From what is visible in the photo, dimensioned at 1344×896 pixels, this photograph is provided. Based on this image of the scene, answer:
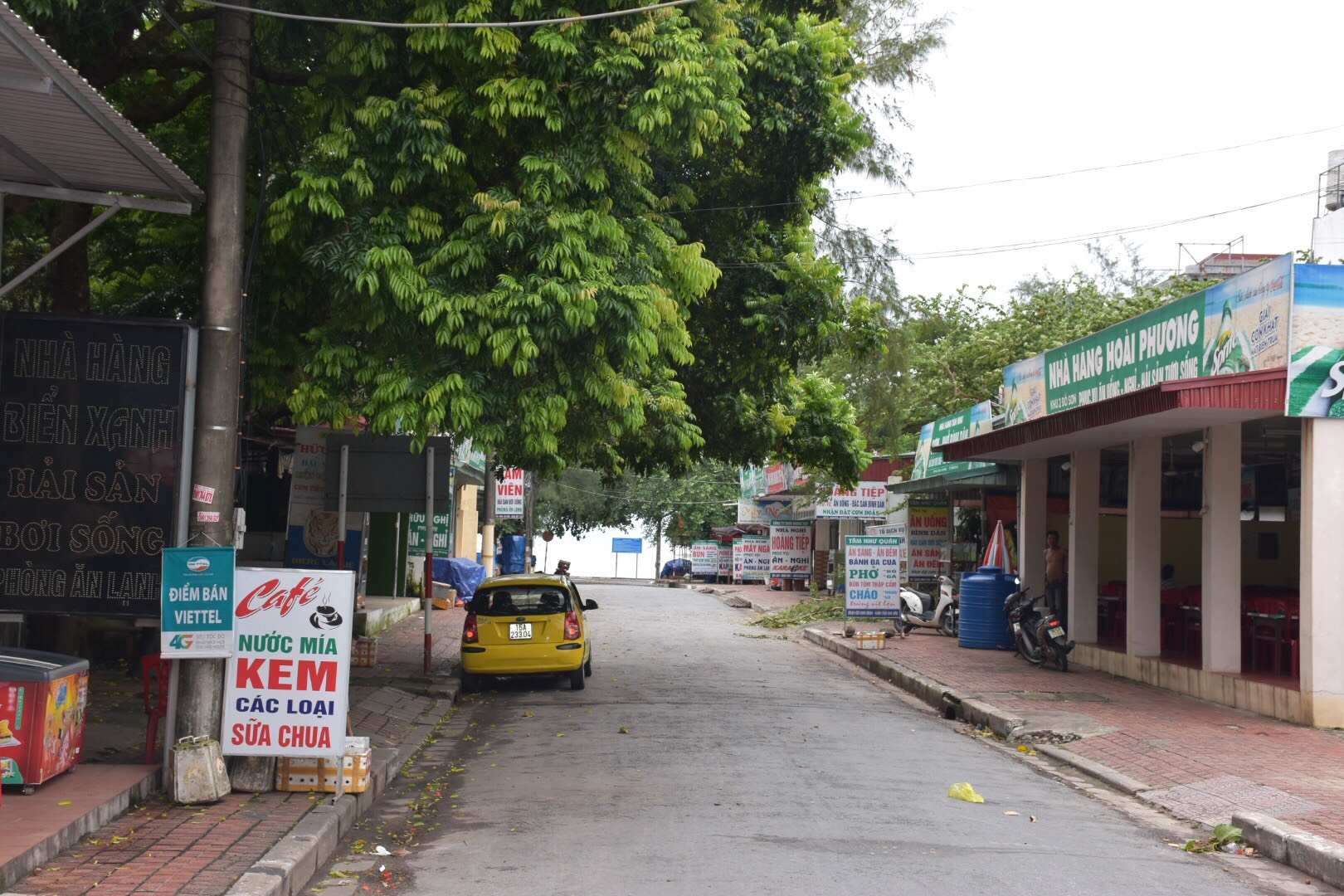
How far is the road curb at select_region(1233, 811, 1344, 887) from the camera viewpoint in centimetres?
740

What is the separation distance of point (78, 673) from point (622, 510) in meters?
67.9

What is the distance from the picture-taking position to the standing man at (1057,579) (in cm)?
2011

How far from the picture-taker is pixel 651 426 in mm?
15828

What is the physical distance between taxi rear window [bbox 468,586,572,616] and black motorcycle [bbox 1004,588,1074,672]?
22.8 feet

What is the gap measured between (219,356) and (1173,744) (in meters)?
9.13

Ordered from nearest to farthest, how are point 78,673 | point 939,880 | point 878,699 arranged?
point 939,880 → point 78,673 → point 878,699

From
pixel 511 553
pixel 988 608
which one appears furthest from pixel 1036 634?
pixel 511 553

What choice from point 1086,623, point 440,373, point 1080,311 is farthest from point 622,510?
point 440,373

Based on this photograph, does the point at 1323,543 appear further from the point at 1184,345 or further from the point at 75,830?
the point at 75,830

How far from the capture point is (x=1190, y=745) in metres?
11.8

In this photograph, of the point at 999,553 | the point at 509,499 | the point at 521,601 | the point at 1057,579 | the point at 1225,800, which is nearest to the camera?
the point at 1225,800

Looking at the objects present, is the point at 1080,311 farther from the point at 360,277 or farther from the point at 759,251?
the point at 360,277

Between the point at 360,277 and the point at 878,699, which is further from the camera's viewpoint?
the point at 878,699

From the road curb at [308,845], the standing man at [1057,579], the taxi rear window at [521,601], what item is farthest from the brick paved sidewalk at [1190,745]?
the road curb at [308,845]
